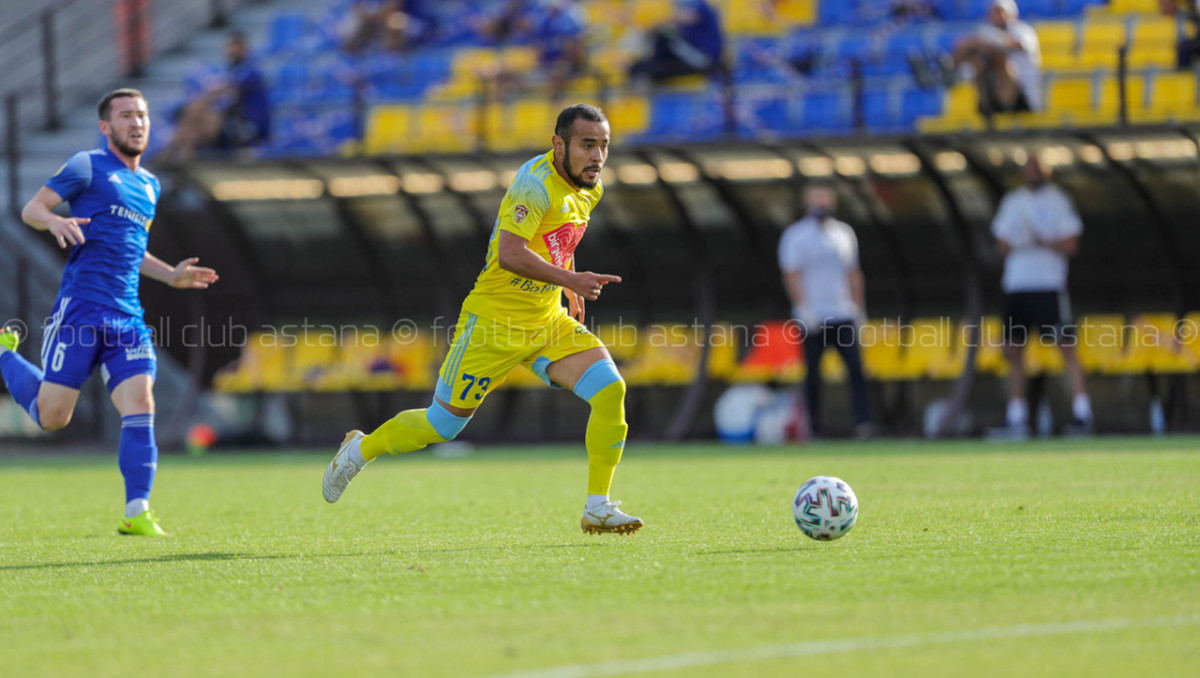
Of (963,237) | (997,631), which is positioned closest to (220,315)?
(963,237)

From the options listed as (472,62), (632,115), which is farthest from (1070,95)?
(472,62)

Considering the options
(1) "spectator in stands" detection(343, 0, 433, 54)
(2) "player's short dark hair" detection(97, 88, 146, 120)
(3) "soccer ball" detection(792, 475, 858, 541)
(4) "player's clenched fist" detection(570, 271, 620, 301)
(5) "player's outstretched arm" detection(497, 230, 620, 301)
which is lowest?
(3) "soccer ball" detection(792, 475, 858, 541)

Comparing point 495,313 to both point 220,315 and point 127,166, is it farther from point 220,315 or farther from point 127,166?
point 220,315

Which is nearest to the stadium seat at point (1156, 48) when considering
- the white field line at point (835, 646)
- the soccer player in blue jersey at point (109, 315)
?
the soccer player in blue jersey at point (109, 315)

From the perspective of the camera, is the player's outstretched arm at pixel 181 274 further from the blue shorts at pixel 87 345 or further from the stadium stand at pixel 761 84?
the stadium stand at pixel 761 84

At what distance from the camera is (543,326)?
25.2 feet

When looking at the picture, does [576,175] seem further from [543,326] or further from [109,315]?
[109,315]

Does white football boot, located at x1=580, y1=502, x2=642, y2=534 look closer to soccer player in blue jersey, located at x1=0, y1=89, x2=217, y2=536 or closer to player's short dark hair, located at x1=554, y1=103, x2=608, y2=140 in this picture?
player's short dark hair, located at x1=554, y1=103, x2=608, y2=140

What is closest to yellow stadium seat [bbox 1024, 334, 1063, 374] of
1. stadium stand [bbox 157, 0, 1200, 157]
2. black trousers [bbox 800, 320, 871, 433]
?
black trousers [bbox 800, 320, 871, 433]

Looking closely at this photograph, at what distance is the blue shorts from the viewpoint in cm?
824

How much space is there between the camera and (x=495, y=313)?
7.64 meters

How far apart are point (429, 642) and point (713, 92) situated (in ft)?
45.5

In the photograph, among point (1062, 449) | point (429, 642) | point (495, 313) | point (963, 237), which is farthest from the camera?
point (963, 237)

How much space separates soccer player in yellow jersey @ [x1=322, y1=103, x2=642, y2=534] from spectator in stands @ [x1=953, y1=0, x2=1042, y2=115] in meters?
8.80
